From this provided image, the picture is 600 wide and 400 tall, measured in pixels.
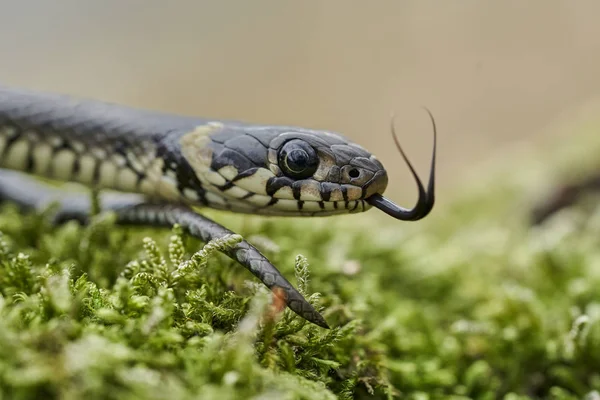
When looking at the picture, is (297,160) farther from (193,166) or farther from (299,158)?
(193,166)

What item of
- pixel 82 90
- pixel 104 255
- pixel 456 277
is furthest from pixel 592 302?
pixel 82 90

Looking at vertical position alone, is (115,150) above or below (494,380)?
above

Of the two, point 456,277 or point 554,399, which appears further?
point 456,277

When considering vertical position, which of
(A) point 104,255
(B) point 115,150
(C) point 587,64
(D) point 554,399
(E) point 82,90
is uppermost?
(C) point 587,64

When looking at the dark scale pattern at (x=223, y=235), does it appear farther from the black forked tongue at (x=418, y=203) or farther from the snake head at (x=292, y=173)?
the black forked tongue at (x=418, y=203)

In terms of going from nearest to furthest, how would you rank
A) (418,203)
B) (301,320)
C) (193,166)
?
1. (301,320)
2. (418,203)
3. (193,166)

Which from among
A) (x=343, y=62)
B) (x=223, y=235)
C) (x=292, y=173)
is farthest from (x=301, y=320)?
(x=343, y=62)

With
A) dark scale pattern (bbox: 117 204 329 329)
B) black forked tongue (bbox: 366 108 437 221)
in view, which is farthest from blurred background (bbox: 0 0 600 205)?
black forked tongue (bbox: 366 108 437 221)

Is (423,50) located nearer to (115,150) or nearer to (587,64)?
(587,64)
